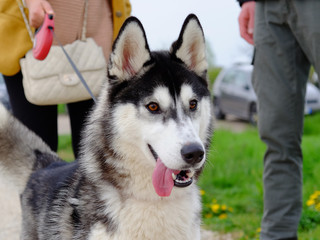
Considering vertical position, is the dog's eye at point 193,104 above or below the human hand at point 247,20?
below

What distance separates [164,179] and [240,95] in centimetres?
1238

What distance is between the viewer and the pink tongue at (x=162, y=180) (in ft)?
7.03

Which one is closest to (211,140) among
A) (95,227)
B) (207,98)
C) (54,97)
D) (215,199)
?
(207,98)

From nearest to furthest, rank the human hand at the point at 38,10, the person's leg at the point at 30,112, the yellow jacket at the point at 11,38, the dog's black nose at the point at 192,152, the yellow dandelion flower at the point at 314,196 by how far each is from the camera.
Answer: the dog's black nose at the point at 192,152 < the human hand at the point at 38,10 < the yellow jacket at the point at 11,38 < the person's leg at the point at 30,112 < the yellow dandelion flower at the point at 314,196

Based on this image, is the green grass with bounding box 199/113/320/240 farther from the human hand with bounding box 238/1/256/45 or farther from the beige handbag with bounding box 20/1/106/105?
the beige handbag with bounding box 20/1/106/105

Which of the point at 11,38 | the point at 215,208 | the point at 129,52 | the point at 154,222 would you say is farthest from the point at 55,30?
the point at 215,208

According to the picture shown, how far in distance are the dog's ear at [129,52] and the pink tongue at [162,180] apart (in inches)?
20.3

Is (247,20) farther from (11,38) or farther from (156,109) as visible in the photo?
(11,38)

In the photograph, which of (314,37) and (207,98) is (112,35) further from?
(314,37)

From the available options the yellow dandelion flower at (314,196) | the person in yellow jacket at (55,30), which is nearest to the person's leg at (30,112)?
the person in yellow jacket at (55,30)

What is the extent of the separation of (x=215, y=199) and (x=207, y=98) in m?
2.78

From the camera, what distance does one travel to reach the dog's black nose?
2.00 m

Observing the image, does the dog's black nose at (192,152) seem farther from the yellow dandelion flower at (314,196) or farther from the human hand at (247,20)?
the yellow dandelion flower at (314,196)

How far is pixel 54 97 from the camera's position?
2.76 metres
